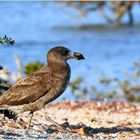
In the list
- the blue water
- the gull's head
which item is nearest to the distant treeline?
the blue water

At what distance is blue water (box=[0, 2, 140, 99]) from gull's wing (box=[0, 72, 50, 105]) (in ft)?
33.8

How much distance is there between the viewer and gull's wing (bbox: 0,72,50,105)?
9.96 m

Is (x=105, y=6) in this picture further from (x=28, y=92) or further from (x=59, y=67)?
(x=28, y=92)

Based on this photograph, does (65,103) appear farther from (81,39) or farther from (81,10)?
(81,10)

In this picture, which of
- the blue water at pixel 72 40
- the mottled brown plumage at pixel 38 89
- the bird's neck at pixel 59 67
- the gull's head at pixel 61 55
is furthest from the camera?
the blue water at pixel 72 40

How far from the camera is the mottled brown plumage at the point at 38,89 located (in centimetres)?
990

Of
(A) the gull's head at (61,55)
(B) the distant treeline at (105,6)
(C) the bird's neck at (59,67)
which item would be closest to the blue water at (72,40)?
(B) the distant treeline at (105,6)

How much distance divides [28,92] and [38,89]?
0.48 ft

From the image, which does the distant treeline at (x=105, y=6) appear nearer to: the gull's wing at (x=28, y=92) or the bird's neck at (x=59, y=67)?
the bird's neck at (x=59, y=67)

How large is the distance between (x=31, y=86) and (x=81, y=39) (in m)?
32.1

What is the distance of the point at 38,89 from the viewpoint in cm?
998

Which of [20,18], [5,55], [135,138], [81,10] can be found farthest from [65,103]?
[20,18]

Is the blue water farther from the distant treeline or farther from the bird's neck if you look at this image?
the bird's neck

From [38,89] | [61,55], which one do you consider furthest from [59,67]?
[38,89]
